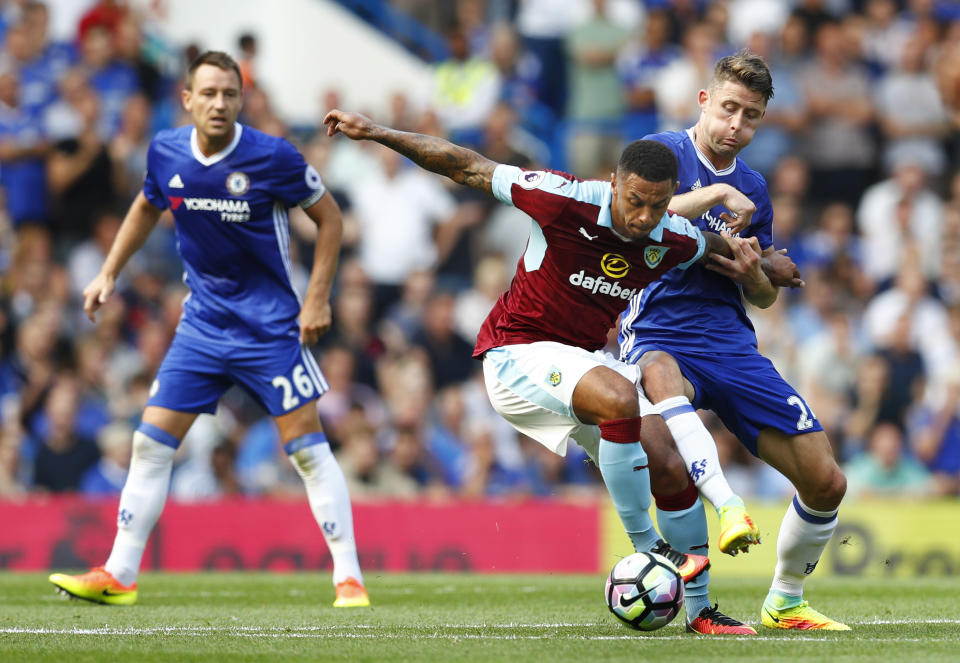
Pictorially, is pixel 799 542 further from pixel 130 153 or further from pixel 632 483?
pixel 130 153

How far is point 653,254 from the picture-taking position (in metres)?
6.63

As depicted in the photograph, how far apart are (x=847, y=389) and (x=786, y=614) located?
24.9 feet

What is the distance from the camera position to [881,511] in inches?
492

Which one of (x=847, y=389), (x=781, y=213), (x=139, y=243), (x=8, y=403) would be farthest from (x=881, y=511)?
(x=8, y=403)

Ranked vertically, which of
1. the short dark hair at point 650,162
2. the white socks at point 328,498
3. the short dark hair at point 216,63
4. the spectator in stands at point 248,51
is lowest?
the white socks at point 328,498

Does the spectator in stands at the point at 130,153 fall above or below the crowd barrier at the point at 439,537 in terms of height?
above

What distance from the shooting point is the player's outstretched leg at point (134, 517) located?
8.29 m

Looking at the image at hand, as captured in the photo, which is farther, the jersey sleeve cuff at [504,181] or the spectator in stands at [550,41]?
the spectator in stands at [550,41]

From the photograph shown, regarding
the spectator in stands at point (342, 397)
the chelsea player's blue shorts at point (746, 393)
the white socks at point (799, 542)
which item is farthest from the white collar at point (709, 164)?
the spectator in stands at point (342, 397)

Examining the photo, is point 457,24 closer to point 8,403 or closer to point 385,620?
point 8,403

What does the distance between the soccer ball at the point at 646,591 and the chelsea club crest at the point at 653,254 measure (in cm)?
129

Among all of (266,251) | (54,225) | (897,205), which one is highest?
(897,205)

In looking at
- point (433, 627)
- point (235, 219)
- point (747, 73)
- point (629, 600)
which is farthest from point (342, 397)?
point (629, 600)

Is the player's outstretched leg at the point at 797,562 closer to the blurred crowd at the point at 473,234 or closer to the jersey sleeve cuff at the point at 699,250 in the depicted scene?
the jersey sleeve cuff at the point at 699,250
